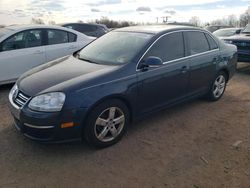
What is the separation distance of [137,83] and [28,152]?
1757 millimetres

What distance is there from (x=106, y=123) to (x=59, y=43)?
3914 mm

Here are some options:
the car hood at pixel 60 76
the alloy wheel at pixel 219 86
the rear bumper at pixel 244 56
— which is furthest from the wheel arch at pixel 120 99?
the rear bumper at pixel 244 56

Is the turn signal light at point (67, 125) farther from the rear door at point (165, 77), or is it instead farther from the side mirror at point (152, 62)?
the side mirror at point (152, 62)

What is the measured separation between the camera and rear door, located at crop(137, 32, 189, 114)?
13.8ft

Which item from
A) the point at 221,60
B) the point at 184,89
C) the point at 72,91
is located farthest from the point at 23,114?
the point at 221,60

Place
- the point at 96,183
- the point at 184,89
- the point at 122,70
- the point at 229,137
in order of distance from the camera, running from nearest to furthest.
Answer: the point at 96,183 → the point at 122,70 → the point at 229,137 → the point at 184,89

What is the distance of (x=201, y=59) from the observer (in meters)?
5.17

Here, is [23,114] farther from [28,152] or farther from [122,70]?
[122,70]

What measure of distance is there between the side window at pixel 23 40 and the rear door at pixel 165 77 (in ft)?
11.4

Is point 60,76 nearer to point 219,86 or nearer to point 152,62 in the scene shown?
point 152,62

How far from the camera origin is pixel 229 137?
4.28 metres

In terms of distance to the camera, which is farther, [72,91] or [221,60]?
[221,60]

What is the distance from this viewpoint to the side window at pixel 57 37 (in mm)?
6922

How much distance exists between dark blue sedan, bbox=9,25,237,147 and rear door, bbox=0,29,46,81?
6.72ft
